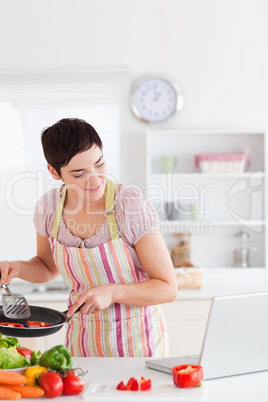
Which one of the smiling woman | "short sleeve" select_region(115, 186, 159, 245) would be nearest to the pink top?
"short sleeve" select_region(115, 186, 159, 245)

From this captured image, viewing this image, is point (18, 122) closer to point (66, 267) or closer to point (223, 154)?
point (223, 154)

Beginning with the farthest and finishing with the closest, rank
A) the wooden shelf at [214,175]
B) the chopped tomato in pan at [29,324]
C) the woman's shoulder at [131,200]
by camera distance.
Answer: the wooden shelf at [214,175] < the woman's shoulder at [131,200] < the chopped tomato in pan at [29,324]

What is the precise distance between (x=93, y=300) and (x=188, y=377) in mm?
434

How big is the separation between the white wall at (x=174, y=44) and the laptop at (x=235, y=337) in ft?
8.46

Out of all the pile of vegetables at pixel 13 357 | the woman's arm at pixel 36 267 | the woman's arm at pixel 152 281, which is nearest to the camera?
the pile of vegetables at pixel 13 357

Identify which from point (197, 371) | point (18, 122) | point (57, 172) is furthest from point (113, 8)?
point (197, 371)

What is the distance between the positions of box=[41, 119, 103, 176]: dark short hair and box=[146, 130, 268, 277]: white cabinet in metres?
2.03

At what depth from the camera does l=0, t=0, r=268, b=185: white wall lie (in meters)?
4.06

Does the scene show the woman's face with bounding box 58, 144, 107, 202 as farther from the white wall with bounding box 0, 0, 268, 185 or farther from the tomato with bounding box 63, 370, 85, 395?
the white wall with bounding box 0, 0, 268, 185

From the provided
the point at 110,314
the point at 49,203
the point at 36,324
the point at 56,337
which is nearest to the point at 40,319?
the point at 36,324

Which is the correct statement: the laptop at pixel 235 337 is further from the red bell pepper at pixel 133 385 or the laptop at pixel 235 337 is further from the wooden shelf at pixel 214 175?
the wooden shelf at pixel 214 175

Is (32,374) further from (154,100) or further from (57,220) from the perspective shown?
(154,100)

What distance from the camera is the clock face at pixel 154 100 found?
404 centimetres

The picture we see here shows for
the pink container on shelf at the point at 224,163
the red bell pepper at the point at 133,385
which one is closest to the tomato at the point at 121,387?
the red bell pepper at the point at 133,385
